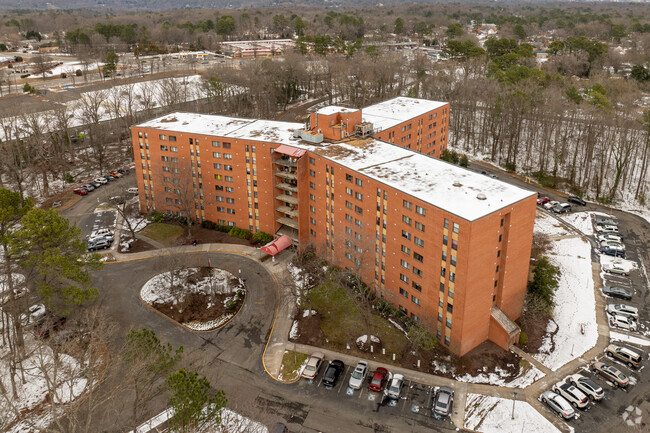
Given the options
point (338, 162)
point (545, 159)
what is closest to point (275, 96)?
point (545, 159)

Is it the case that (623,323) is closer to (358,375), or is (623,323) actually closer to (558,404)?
(558,404)

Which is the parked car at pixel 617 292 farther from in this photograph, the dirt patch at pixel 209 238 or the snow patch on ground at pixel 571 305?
the dirt patch at pixel 209 238

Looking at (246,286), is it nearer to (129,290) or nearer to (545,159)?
(129,290)

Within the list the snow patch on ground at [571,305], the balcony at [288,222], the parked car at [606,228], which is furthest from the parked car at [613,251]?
the balcony at [288,222]

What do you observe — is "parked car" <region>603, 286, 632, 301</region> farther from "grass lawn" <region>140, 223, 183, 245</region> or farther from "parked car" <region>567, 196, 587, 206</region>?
"grass lawn" <region>140, 223, 183, 245</region>

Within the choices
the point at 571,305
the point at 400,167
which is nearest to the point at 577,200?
the point at 571,305
